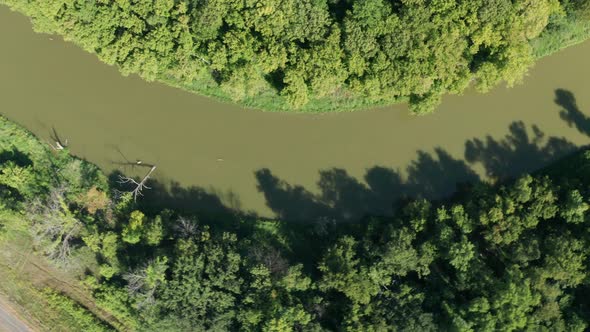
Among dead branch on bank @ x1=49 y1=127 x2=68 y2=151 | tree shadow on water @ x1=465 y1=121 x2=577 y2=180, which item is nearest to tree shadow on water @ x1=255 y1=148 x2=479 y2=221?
tree shadow on water @ x1=465 y1=121 x2=577 y2=180

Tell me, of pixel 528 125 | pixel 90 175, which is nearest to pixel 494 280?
pixel 528 125

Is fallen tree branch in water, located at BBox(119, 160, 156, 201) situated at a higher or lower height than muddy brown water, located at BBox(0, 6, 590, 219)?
lower

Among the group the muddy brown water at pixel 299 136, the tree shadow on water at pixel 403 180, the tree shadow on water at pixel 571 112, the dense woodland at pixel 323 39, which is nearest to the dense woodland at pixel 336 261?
the tree shadow on water at pixel 403 180

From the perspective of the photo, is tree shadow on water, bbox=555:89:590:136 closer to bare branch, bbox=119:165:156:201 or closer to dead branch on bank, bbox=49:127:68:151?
bare branch, bbox=119:165:156:201

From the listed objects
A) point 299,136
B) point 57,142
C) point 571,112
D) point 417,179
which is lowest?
point 57,142

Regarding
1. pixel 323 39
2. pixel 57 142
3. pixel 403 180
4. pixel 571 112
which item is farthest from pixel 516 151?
pixel 57 142

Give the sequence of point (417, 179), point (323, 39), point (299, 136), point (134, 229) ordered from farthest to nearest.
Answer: point (299, 136), point (417, 179), point (134, 229), point (323, 39)

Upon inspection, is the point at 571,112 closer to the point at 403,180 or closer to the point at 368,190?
the point at 403,180

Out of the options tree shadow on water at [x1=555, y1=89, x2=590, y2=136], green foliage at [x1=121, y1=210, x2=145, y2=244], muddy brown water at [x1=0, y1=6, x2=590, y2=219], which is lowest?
green foliage at [x1=121, y1=210, x2=145, y2=244]
